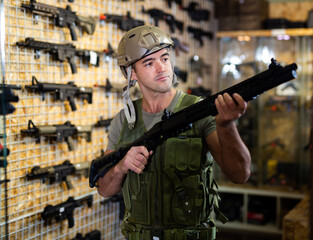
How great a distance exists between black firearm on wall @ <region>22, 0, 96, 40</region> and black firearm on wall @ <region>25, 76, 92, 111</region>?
42 centimetres

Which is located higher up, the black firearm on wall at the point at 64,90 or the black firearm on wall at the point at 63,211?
the black firearm on wall at the point at 64,90

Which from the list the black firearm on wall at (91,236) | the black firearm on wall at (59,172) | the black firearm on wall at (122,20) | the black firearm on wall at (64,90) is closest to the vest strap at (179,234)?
the black firearm on wall at (59,172)

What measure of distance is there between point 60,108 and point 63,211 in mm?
832

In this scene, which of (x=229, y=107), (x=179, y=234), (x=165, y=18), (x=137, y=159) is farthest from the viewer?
(x=165, y=18)

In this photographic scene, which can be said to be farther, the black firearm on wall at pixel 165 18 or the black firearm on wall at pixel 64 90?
the black firearm on wall at pixel 165 18

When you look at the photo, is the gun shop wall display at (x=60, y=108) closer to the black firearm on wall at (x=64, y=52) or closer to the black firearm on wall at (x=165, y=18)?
the black firearm on wall at (x=64, y=52)

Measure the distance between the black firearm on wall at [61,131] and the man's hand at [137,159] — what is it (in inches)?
52.4

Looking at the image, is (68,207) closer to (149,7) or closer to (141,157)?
(141,157)

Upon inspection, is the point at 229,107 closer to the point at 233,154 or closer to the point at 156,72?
the point at 233,154

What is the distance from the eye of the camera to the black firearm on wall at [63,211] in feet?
11.7

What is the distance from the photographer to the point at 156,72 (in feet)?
7.96

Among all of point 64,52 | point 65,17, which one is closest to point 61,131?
point 64,52

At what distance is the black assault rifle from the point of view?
183 cm

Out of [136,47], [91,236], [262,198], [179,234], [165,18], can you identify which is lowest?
[262,198]
